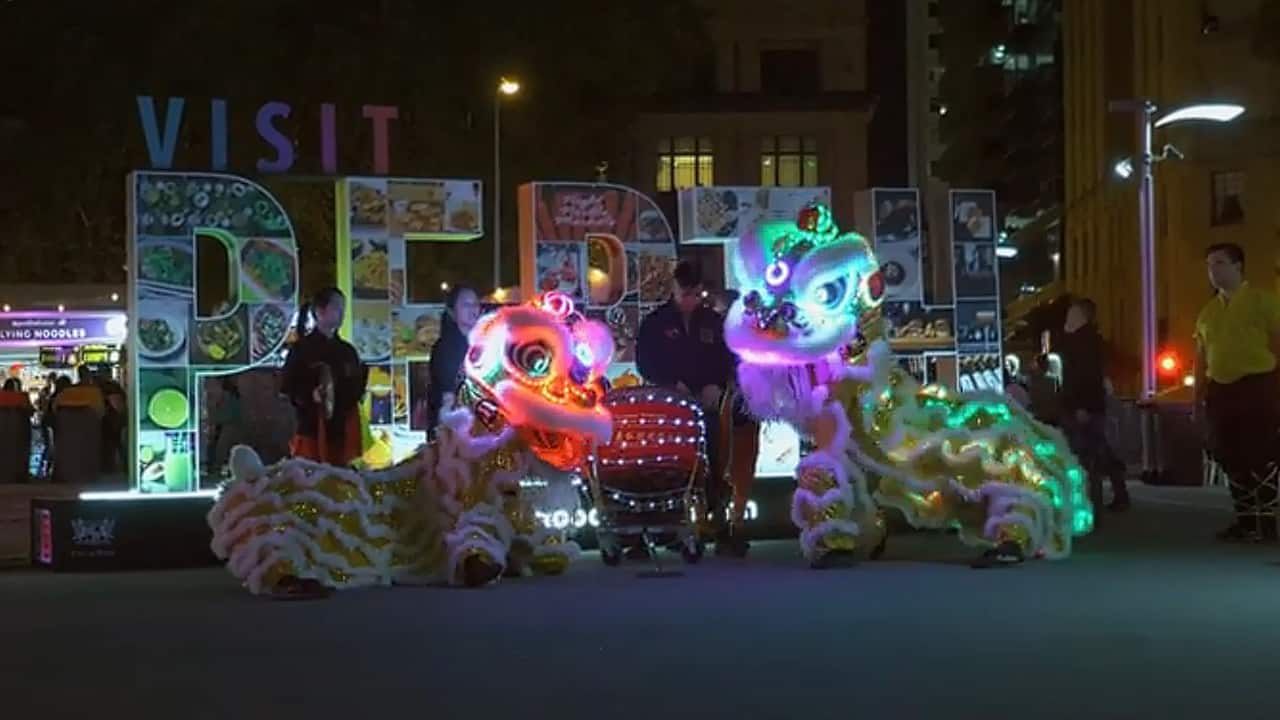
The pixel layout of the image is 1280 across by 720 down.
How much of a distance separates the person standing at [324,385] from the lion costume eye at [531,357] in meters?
1.36

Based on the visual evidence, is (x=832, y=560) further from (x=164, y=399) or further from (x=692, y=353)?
(x=164, y=399)

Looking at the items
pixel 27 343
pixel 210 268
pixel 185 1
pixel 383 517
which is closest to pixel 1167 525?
pixel 383 517

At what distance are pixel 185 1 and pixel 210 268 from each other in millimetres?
5795

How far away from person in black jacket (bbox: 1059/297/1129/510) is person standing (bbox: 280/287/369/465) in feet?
20.1

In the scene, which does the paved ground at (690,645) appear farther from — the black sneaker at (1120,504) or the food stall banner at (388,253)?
the food stall banner at (388,253)

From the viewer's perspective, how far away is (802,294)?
34.1 ft

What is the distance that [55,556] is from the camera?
11297mm

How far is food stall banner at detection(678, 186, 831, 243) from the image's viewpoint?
55.2 feet

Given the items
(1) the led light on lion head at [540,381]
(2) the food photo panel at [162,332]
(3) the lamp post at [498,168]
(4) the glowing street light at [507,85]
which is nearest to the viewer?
(1) the led light on lion head at [540,381]

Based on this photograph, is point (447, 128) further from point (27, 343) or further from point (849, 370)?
point (849, 370)

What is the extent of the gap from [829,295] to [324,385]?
324 cm

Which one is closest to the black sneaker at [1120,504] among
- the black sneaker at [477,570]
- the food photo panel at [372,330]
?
the black sneaker at [477,570]

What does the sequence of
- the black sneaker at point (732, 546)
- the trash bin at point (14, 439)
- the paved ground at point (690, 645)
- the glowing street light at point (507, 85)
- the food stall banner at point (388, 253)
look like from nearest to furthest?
1. the paved ground at point (690, 645)
2. the black sneaker at point (732, 546)
3. the food stall banner at point (388, 253)
4. the trash bin at point (14, 439)
5. the glowing street light at point (507, 85)

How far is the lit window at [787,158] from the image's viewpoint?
2290 inches
